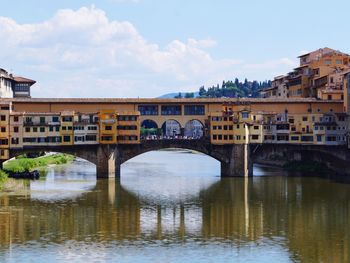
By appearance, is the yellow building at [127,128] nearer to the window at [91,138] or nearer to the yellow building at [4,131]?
the window at [91,138]

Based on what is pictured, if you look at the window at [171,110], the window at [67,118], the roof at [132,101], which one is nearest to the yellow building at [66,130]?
the window at [67,118]

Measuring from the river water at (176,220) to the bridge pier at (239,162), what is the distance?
5.16ft

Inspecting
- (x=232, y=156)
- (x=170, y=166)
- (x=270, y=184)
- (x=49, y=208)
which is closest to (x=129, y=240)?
(x=49, y=208)

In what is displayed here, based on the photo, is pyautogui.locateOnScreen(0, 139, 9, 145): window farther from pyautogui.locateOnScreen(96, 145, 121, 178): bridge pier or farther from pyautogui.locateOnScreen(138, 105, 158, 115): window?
pyautogui.locateOnScreen(138, 105, 158, 115): window

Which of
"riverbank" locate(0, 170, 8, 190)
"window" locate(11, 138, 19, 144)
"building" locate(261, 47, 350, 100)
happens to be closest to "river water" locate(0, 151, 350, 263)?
"riverbank" locate(0, 170, 8, 190)

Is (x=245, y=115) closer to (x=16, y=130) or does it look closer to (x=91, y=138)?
(x=91, y=138)

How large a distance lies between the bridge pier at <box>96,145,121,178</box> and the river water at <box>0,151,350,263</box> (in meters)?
1.36

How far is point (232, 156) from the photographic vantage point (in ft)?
230

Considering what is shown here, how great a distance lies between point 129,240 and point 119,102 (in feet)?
115

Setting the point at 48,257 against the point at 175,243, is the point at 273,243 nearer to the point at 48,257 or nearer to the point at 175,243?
the point at 175,243

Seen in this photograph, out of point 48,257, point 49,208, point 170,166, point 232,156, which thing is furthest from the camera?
point 170,166

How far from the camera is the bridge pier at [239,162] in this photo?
69.4 meters

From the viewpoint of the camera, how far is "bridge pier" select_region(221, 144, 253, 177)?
69.4 m

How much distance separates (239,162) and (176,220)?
25671 millimetres
